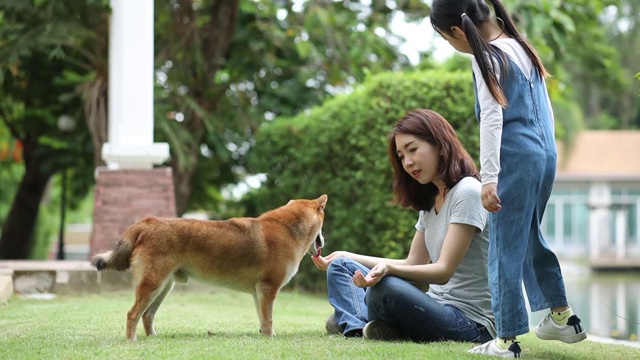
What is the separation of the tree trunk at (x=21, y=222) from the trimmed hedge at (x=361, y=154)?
675 cm

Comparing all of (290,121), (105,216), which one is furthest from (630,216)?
(105,216)

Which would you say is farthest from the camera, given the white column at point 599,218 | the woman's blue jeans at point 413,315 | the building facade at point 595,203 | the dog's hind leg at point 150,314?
the building facade at point 595,203

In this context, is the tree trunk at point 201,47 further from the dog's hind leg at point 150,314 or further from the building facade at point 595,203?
the building facade at point 595,203

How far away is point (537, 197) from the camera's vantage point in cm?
452

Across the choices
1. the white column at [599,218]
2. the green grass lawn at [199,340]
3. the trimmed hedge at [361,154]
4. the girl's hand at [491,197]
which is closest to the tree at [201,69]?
the trimmed hedge at [361,154]

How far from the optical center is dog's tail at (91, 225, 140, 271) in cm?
501

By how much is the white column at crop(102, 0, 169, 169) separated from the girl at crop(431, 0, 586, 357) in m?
6.16

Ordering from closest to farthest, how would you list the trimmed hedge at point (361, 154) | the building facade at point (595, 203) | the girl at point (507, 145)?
the girl at point (507, 145) → the trimmed hedge at point (361, 154) → the building facade at point (595, 203)

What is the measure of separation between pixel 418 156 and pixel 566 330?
120cm

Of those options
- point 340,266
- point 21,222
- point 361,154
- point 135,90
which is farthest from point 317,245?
point 21,222

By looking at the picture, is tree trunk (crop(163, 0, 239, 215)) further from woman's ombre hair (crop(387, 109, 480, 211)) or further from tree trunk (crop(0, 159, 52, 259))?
woman's ombre hair (crop(387, 109, 480, 211))

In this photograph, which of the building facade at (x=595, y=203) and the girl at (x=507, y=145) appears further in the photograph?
the building facade at (x=595, y=203)

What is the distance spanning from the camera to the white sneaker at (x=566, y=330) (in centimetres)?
474

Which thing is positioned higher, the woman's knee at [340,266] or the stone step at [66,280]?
the woman's knee at [340,266]
